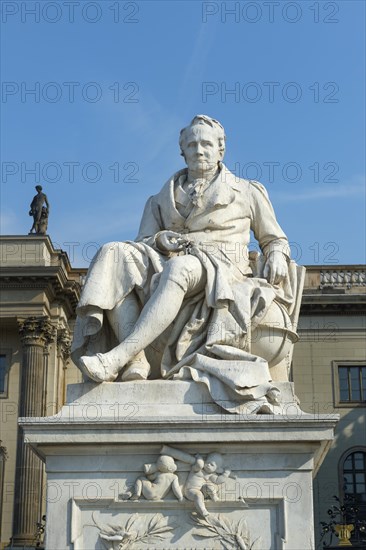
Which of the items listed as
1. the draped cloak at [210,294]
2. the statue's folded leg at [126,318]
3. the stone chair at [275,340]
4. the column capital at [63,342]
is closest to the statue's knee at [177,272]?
the draped cloak at [210,294]

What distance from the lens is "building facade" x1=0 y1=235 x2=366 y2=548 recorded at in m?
38.9

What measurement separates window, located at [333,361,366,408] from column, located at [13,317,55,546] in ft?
36.4

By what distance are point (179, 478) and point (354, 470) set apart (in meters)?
36.2

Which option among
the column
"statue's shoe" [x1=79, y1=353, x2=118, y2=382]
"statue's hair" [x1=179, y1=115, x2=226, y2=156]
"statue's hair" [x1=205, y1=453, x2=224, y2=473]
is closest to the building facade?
the column

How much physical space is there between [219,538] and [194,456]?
0.51 metres

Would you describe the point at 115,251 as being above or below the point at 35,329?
below

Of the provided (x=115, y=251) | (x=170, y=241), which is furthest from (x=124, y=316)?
(x=170, y=241)

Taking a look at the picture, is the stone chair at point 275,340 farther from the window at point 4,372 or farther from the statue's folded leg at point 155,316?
the window at point 4,372

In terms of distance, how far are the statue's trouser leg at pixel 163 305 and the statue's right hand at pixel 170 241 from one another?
→ 1.20 ft

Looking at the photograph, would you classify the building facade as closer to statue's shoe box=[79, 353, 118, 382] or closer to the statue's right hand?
the statue's right hand

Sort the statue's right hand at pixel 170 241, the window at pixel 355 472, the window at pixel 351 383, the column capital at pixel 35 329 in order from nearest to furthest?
1. the statue's right hand at pixel 170 241
2. the column capital at pixel 35 329
3. the window at pixel 355 472
4. the window at pixel 351 383

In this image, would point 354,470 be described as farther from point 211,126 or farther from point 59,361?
point 211,126

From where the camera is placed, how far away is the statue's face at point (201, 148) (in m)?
8.32

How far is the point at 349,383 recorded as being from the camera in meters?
43.4
